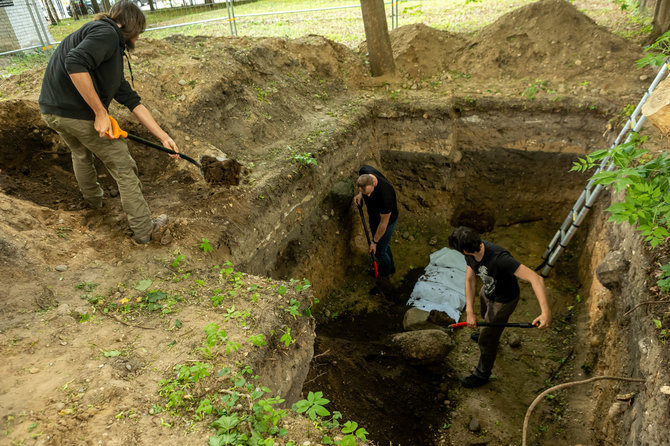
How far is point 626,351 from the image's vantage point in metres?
3.33

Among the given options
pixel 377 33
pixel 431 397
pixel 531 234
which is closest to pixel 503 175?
pixel 531 234

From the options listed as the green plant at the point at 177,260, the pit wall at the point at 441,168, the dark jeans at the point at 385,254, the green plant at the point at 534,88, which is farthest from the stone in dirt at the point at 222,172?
the green plant at the point at 534,88

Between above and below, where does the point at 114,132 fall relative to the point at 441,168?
above

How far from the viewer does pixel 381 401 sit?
14.1 feet

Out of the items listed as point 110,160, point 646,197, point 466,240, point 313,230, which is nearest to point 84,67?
point 110,160

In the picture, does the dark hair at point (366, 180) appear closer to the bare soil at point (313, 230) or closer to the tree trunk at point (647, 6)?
the bare soil at point (313, 230)

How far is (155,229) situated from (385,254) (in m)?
3.36

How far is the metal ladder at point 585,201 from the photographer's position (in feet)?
14.9

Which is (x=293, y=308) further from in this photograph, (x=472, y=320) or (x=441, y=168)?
(x=441, y=168)

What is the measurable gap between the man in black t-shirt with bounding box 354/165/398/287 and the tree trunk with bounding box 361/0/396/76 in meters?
2.97

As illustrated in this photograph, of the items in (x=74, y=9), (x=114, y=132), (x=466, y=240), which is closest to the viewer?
(x=114, y=132)

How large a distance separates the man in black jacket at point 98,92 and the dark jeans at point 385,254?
321 centimetres

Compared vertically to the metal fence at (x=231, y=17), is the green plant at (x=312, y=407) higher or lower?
lower

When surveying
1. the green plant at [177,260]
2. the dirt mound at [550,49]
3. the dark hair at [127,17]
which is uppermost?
the dark hair at [127,17]
